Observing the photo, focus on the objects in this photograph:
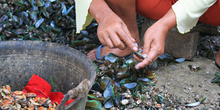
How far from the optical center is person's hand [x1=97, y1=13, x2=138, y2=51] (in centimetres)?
141

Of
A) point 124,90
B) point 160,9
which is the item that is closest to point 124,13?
point 160,9

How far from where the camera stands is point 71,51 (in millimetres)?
1306

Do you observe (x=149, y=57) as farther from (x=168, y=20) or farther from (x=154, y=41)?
(x=168, y=20)

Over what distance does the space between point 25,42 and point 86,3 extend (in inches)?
19.7

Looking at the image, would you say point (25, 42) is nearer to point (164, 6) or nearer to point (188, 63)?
point (164, 6)

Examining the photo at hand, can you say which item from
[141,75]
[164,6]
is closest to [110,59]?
[141,75]

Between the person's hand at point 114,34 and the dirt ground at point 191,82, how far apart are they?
0.50m

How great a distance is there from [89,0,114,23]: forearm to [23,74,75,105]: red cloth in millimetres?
534

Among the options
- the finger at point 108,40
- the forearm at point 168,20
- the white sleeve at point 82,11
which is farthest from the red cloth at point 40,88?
the forearm at point 168,20

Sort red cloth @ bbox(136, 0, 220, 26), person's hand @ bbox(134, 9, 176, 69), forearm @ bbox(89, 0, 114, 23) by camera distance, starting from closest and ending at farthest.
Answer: person's hand @ bbox(134, 9, 176, 69)
forearm @ bbox(89, 0, 114, 23)
red cloth @ bbox(136, 0, 220, 26)

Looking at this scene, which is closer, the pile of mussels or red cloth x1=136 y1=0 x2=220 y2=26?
the pile of mussels

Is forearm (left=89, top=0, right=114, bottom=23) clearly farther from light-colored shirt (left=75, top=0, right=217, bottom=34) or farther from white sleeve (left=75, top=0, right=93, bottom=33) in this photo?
light-colored shirt (left=75, top=0, right=217, bottom=34)

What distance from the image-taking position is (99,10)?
159 cm

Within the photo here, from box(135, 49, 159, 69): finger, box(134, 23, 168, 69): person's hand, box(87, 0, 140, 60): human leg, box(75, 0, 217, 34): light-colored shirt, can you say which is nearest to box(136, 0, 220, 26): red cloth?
box(87, 0, 140, 60): human leg
